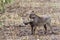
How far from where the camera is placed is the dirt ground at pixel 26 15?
11734 mm

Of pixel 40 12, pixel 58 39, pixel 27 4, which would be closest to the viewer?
pixel 58 39

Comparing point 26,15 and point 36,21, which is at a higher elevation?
point 36,21

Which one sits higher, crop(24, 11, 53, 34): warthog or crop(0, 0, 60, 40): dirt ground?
crop(24, 11, 53, 34): warthog

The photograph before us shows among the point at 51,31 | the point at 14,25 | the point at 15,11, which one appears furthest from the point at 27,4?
the point at 51,31

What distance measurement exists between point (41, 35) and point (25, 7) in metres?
8.28

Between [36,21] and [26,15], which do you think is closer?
[36,21]

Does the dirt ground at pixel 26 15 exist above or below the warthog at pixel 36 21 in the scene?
below

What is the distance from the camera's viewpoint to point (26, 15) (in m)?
16.9

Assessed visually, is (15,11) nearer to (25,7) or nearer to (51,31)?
(25,7)

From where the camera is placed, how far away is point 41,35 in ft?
39.0

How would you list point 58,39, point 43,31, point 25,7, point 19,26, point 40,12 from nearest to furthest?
point 58,39 < point 43,31 < point 19,26 < point 40,12 < point 25,7

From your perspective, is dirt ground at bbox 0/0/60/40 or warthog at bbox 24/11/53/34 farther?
dirt ground at bbox 0/0/60/40

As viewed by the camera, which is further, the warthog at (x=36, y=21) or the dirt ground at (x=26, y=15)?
the dirt ground at (x=26, y=15)

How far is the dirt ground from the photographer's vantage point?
462 inches
